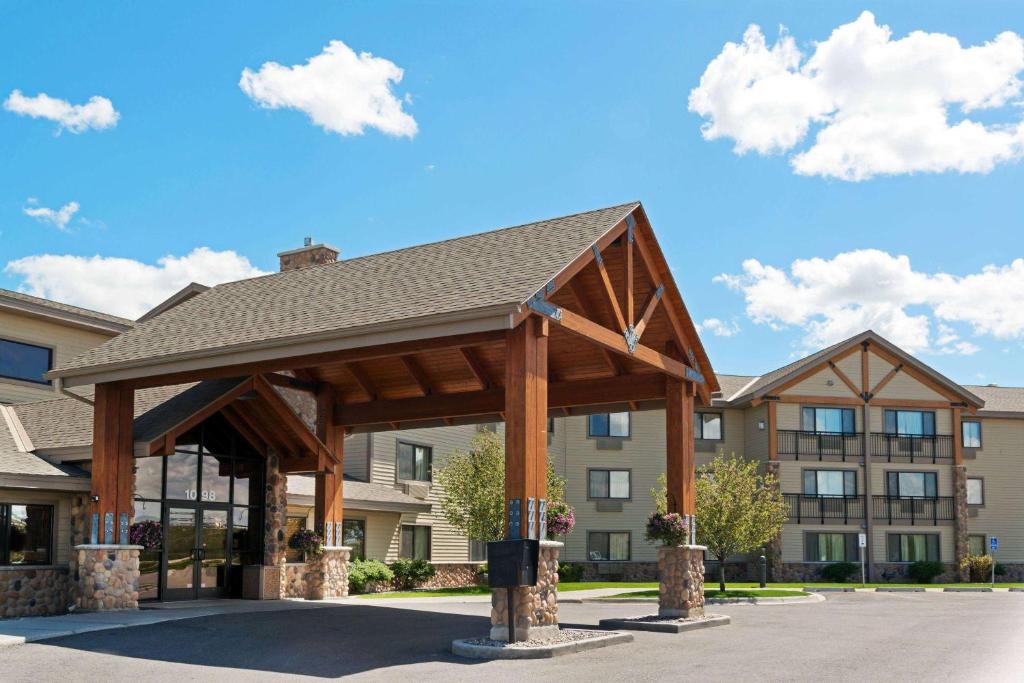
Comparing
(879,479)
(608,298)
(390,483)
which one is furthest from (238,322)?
(879,479)

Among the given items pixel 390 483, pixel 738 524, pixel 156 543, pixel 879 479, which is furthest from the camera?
pixel 879 479

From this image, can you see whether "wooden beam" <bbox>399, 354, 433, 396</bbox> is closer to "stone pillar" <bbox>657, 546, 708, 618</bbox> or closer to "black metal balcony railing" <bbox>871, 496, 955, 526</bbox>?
"stone pillar" <bbox>657, 546, 708, 618</bbox>

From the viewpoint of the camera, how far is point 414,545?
3509 centimetres

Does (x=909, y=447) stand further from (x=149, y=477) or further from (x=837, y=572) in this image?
(x=149, y=477)

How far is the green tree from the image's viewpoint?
32406 mm

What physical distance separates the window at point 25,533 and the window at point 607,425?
26.6 meters

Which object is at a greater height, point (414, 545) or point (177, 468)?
point (177, 468)

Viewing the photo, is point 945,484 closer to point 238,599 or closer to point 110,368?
point 238,599

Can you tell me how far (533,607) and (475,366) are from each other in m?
7.81

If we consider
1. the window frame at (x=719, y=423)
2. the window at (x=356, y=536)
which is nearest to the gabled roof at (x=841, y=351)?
the window frame at (x=719, y=423)

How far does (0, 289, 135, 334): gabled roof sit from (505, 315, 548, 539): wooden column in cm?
1428

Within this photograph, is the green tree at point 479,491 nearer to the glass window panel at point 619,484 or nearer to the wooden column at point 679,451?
the glass window panel at point 619,484

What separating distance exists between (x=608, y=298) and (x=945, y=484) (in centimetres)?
3275

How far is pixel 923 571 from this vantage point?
43.6 metres
